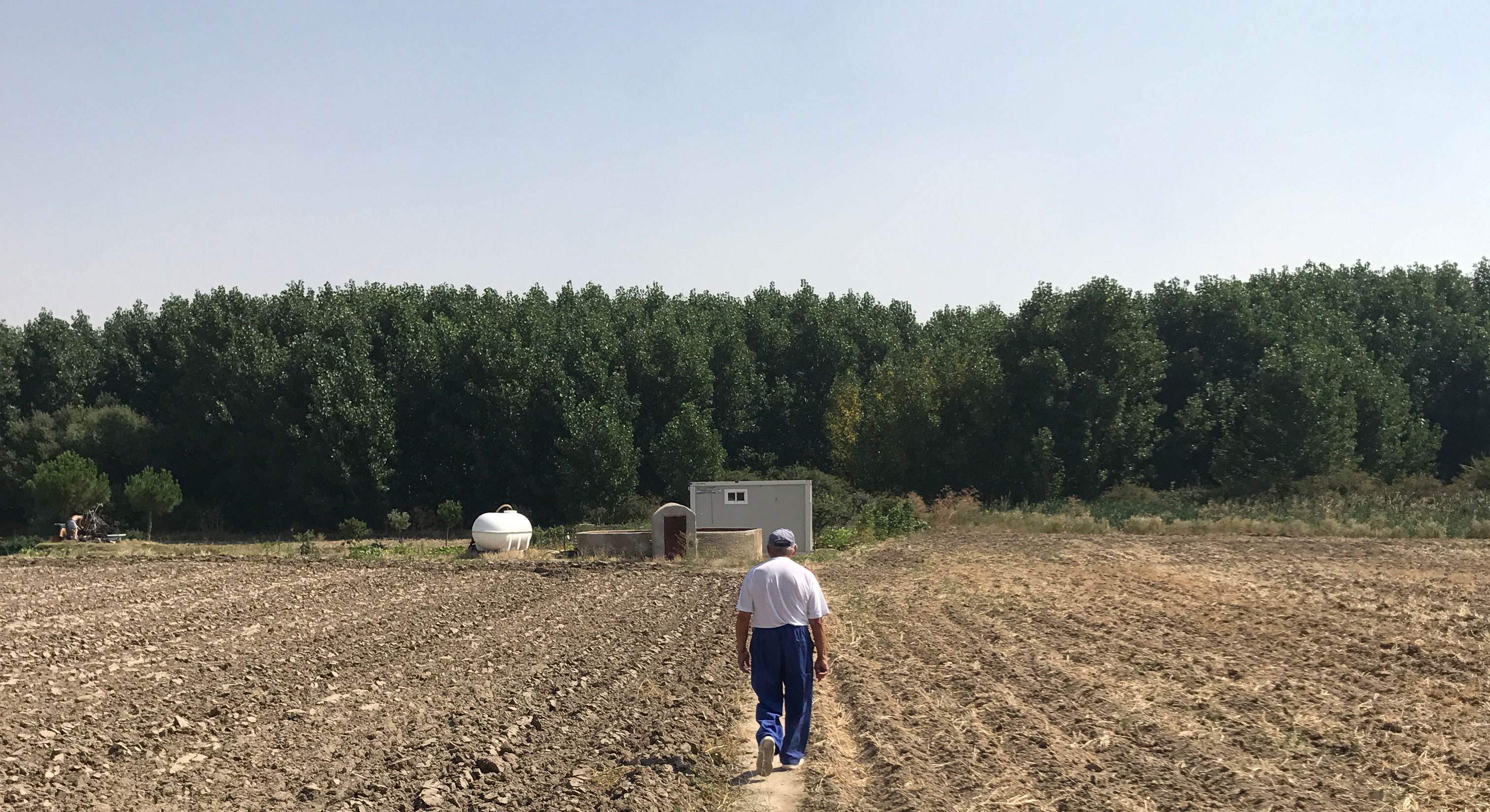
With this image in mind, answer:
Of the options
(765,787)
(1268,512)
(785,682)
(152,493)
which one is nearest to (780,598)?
(785,682)

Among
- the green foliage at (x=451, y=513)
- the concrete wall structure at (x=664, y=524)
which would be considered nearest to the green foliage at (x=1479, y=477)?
the concrete wall structure at (x=664, y=524)

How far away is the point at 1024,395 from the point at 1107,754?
44758 millimetres

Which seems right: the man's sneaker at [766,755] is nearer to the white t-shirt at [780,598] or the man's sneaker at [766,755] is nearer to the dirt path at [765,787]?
the dirt path at [765,787]

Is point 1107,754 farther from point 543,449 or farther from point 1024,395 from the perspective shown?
point 543,449

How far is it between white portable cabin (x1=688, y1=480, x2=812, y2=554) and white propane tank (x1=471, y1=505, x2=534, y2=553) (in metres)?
5.46

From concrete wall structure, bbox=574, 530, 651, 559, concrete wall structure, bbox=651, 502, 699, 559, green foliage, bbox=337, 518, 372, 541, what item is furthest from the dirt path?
green foliage, bbox=337, 518, 372, 541

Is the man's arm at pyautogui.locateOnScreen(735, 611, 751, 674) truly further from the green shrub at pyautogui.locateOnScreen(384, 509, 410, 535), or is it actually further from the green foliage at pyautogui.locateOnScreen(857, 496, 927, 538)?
the green shrub at pyautogui.locateOnScreen(384, 509, 410, 535)

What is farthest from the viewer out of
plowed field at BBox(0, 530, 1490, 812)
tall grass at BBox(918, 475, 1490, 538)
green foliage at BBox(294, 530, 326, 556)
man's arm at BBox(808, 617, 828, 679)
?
tall grass at BBox(918, 475, 1490, 538)

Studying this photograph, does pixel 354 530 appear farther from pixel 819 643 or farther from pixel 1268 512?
pixel 819 643

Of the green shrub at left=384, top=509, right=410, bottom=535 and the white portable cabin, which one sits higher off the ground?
the white portable cabin

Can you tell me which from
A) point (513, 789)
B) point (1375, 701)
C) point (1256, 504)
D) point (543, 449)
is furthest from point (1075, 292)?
point (513, 789)

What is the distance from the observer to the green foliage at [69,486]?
4741 centimetres

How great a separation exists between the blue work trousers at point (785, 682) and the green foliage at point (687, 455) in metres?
44.5

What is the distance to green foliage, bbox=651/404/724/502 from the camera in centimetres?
5362
